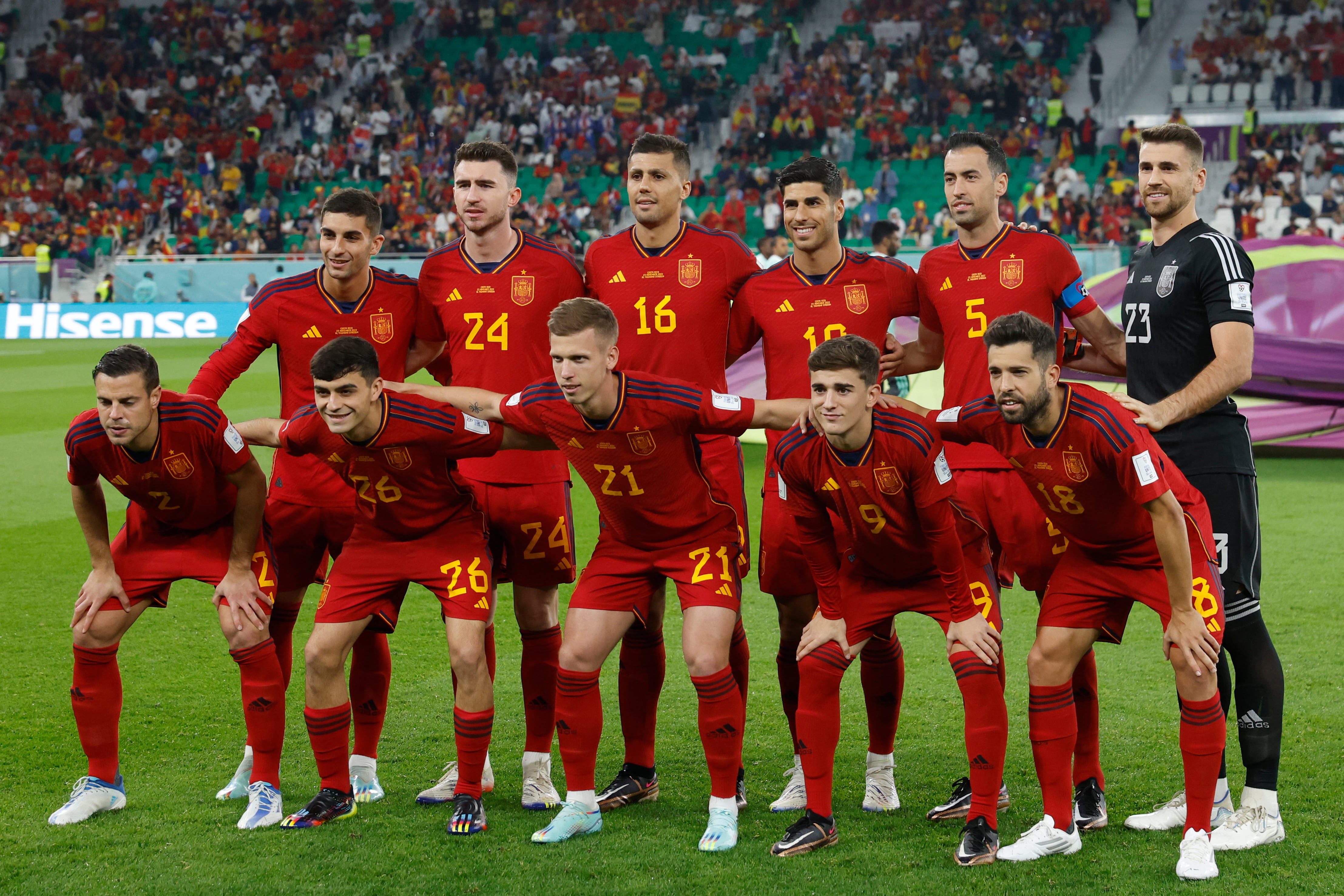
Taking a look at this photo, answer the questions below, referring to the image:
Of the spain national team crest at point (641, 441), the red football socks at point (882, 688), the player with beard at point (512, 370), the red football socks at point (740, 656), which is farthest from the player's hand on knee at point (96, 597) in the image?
the red football socks at point (882, 688)

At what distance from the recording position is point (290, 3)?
38.5 meters

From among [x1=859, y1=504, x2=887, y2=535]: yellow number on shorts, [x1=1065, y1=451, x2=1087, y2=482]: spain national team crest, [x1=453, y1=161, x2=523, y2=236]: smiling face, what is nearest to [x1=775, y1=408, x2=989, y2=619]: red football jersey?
[x1=859, y1=504, x2=887, y2=535]: yellow number on shorts

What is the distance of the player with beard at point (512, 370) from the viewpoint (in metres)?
5.02

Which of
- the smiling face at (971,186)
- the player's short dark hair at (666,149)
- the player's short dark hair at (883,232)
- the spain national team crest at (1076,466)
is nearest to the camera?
the spain national team crest at (1076,466)

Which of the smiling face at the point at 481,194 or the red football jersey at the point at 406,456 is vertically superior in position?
the smiling face at the point at 481,194

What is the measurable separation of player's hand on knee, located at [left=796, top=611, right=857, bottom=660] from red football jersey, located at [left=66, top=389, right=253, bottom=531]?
2.10 metres

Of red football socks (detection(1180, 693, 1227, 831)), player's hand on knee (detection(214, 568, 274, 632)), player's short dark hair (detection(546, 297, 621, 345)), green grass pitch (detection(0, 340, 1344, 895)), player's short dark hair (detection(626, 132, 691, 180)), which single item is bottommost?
green grass pitch (detection(0, 340, 1344, 895))

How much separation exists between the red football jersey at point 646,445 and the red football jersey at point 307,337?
750 mm

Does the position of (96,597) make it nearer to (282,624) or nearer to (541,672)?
(282,624)

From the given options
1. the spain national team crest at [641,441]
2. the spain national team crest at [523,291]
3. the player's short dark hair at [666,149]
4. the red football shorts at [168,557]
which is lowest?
the red football shorts at [168,557]

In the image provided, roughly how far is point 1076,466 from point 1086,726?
1060 mm

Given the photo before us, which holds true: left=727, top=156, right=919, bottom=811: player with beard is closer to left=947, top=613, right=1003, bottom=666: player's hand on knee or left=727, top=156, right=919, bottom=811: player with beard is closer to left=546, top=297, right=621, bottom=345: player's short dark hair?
left=947, top=613, right=1003, bottom=666: player's hand on knee

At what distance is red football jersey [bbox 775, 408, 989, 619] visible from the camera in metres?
4.31

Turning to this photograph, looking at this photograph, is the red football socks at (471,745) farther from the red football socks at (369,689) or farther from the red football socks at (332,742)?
the red football socks at (369,689)
